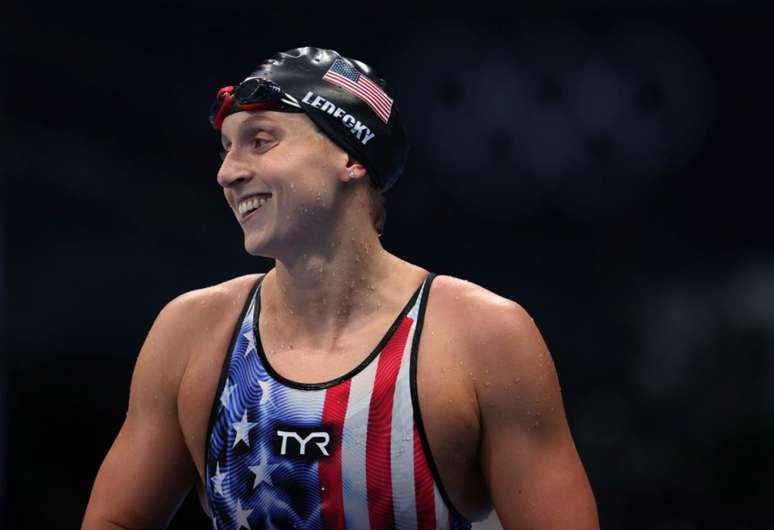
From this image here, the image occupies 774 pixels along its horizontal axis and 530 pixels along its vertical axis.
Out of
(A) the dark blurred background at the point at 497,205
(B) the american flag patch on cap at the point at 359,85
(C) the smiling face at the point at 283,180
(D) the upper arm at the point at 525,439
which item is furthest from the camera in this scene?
(A) the dark blurred background at the point at 497,205

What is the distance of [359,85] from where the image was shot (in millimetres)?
2549

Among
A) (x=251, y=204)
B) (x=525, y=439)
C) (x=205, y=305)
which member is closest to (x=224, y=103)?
(x=251, y=204)

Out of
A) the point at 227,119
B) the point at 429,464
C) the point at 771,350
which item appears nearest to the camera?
the point at 429,464

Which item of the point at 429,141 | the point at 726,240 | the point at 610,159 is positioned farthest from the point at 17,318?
the point at 726,240

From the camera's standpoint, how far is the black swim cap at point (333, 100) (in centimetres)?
246

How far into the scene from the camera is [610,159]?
4141mm

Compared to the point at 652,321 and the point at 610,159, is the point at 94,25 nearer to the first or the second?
the point at 610,159

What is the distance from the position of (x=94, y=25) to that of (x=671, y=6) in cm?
212

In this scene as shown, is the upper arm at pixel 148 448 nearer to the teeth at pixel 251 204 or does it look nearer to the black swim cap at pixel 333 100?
the teeth at pixel 251 204

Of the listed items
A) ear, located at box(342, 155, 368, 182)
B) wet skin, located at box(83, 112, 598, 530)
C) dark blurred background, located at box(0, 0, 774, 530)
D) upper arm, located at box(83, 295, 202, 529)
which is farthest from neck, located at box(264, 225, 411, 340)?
dark blurred background, located at box(0, 0, 774, 530)

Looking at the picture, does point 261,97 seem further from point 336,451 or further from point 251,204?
point 336,451

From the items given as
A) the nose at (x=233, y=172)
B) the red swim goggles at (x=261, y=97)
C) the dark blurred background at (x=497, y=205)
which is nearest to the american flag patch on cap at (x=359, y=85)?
the red swim goggles at (x=261, y=97)

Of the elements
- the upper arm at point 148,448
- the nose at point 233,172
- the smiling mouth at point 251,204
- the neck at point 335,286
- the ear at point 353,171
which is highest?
the ear at point 353,171

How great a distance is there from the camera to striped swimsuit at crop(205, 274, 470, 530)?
2.34 metres
